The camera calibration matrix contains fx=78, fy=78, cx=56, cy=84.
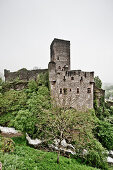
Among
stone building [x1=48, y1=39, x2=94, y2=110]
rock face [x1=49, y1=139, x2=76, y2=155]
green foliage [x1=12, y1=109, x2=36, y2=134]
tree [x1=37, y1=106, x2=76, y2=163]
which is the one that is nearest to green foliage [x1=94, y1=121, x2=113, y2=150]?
stone building [x1=48, y1=39, x2=94, y2=110]

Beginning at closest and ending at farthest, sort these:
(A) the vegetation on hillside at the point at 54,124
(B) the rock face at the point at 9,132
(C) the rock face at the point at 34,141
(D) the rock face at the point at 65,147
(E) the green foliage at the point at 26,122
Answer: (A) the vegetation on hillside at the point at 54,124 < (E) the green foliage at the point at 26,122 < (C) the rock face at the point at 34,141 < (D) the rock face at the point at 65,147 < (B) the rock face at the point at 9,132

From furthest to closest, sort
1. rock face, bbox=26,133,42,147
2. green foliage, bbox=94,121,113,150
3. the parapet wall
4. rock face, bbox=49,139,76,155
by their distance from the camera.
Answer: the parapet wall < green foliage, bbox=94,121,113,150 < rock face, bbox=49,139,76,155 < rock face, bbox=26,133,42,147

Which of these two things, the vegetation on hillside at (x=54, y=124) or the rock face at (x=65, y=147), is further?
the rock face at (x=65, y=147)

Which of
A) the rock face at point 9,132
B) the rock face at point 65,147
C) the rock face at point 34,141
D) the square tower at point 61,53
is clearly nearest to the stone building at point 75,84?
the square tower at point 61,53

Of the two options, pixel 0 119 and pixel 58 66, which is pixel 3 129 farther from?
pixel 58 66

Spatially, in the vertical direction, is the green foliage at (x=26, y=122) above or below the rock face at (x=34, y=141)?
above

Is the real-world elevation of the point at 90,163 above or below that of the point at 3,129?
below

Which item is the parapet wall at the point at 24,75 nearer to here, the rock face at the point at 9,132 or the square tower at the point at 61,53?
the square tower at the point at 61,53

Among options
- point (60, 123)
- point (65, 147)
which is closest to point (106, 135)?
point (65, 147)

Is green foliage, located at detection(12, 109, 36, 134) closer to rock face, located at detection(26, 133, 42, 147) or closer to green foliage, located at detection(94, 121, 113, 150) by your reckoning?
rock face, located at detection(26, 133, 42, 147)

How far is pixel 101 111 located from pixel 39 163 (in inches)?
568

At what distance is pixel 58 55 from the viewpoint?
17844mm

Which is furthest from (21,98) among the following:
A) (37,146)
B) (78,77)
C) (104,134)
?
(104,134)

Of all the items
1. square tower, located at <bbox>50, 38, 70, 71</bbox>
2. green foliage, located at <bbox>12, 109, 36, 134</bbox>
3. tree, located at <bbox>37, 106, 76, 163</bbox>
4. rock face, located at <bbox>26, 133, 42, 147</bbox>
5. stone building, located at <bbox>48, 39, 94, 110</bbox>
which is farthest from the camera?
square tower, located at <bbox>50, 38, 70, 71</bbox>
